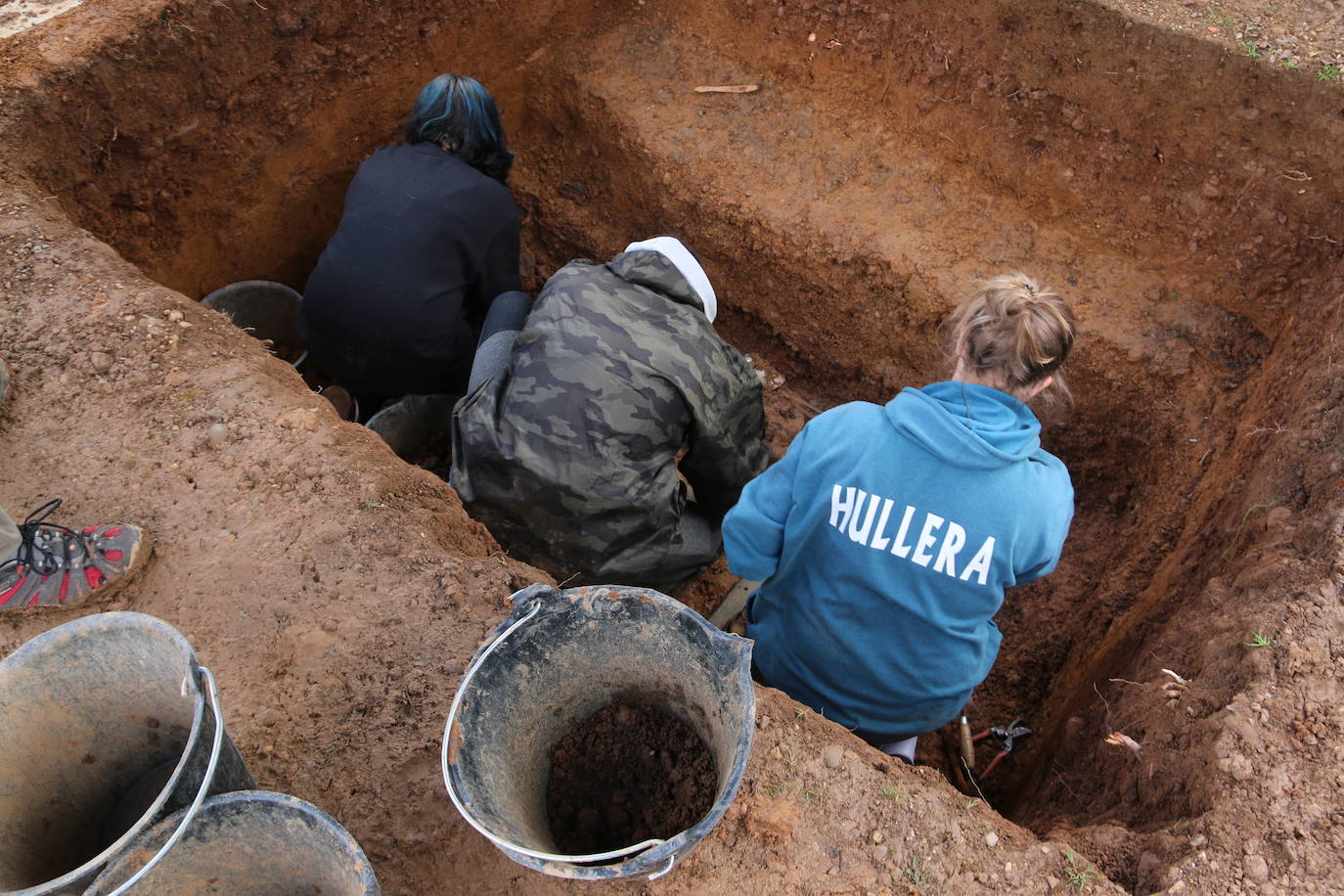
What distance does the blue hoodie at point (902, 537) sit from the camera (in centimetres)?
189

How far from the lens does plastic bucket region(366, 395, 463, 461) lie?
359 cm

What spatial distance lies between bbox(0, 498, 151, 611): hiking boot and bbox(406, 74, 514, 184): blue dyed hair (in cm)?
188

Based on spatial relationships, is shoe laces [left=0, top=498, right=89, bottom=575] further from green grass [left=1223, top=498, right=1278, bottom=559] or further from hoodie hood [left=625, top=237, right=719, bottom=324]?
green grass [left=1223, top=498, right=1278, bottom=559]

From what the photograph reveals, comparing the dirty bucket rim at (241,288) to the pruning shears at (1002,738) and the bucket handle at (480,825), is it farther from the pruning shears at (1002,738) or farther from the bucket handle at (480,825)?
the pruning shears at (1002,738)

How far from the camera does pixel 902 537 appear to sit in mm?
1938

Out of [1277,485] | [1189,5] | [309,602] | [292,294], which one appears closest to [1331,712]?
[1277,485]

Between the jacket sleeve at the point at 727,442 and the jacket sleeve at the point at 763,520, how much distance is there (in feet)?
1.57

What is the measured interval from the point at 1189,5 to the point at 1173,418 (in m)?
1.79

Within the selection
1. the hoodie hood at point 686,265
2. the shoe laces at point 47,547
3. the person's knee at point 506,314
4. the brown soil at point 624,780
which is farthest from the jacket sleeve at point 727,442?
the shoe laces at point 47,547

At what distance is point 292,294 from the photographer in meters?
4.09

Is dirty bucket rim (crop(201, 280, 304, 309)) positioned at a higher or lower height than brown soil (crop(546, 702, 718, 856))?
lower

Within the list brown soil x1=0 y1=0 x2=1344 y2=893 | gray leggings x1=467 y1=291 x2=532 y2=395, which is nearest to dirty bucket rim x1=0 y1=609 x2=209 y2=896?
brown soil x1=0 y1=0 x2=1344 y2=893

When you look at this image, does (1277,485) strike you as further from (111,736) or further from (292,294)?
(292,294)

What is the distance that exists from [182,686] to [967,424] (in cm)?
175
